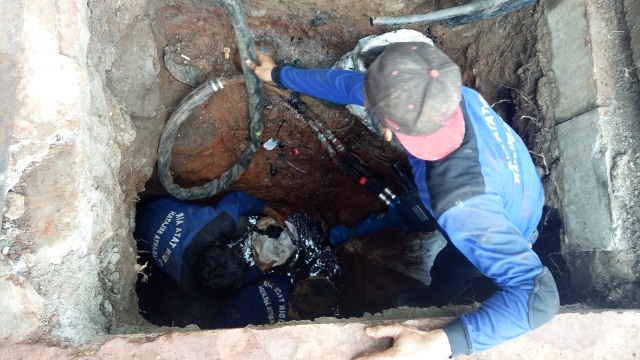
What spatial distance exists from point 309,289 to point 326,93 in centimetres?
172

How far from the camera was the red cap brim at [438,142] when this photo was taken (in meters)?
1.70

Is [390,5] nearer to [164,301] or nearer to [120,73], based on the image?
[120,73]

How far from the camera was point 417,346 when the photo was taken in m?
1.69

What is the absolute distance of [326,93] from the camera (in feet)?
Result: 7.53

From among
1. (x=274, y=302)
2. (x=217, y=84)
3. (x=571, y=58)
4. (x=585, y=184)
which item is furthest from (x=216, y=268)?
(x=571, y=58)

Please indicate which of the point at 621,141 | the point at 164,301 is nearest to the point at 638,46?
the point at 621,141

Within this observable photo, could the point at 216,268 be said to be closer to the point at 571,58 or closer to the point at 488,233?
the point at 488,233

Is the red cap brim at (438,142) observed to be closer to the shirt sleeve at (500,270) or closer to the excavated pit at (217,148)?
the shirt sleeve at (500,270)

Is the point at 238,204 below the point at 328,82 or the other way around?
below

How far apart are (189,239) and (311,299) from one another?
106 centimetres

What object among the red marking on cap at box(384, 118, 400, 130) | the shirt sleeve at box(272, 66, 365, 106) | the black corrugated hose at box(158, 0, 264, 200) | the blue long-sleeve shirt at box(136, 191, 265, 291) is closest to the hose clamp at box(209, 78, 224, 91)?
the black corrugated hose at box(158, 0, 264, 200)

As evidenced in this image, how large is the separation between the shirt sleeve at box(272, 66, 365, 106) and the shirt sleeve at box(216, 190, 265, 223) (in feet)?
3.72

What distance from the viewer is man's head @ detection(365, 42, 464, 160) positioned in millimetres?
1628

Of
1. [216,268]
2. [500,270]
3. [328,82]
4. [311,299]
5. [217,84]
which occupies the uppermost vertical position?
[217,84]
